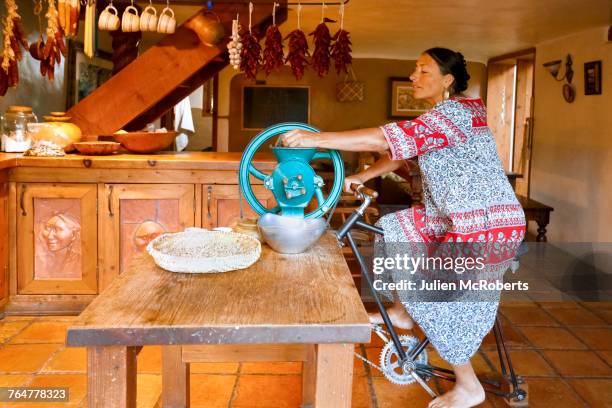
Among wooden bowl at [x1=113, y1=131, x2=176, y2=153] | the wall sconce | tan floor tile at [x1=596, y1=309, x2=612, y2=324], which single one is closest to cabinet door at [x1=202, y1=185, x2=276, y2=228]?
wooden bowl at [x1=113, y1=131, x2=176, y2=153]

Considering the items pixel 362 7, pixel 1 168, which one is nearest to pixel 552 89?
pixel 362 7

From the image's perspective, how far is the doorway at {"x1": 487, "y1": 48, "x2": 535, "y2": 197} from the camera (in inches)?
348

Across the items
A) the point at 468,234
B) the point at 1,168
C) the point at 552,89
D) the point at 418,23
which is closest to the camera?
the point at 468,234

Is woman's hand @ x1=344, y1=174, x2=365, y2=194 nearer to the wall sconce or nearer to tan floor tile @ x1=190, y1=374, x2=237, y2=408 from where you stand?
tan floor tile @ x1=190, y1=374, x2=237, y2=408

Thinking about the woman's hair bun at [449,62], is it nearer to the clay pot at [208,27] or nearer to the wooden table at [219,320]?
the wooden table at [219,320]

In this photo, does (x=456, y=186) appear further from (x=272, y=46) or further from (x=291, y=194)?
(x=272, y=46)

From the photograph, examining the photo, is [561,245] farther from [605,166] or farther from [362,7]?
[362,7]

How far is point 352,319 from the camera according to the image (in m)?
1.57

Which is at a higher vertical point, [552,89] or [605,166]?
[552,89]

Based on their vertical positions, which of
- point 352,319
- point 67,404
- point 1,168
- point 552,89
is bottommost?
point 67,404

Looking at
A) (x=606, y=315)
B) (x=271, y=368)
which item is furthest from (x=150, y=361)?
(x=606, y=315)

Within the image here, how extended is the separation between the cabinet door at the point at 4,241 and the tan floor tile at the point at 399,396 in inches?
89.9

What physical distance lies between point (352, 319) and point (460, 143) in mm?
1249

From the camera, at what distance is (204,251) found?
1997 millimetres
